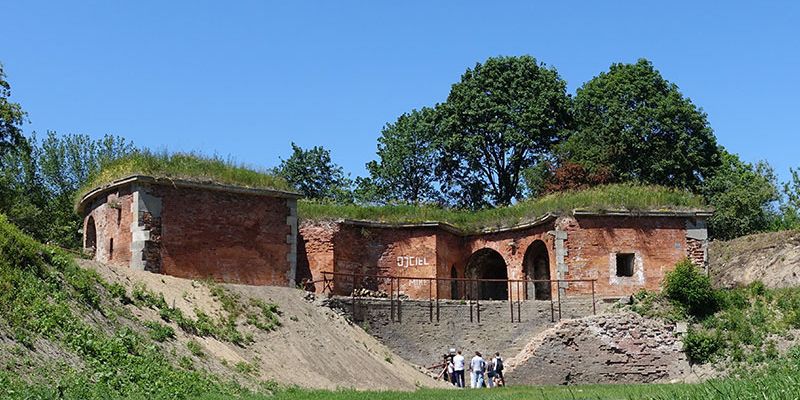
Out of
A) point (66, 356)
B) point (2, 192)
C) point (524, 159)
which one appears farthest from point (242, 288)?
point (524, 159)

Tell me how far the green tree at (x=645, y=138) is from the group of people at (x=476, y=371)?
17.8 metres

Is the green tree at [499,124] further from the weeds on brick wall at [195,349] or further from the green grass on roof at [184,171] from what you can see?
the weeds on brick wall at [195,349]

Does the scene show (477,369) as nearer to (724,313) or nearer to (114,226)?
(724,313)

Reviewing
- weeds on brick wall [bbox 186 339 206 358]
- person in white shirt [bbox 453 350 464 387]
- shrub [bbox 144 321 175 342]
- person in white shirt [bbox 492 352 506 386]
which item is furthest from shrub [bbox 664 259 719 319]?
shrub [bbox 144 321 175 342]

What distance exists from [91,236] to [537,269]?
1569 cm

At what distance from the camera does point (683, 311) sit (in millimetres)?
30250

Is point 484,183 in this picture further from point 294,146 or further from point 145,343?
point 145,343

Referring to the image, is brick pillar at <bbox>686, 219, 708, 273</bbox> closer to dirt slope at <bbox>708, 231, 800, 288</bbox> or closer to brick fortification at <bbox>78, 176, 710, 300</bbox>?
brick fortification at <bbox>78, 176, 710, 300</bbox>

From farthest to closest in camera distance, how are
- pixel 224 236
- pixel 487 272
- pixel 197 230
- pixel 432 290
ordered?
1. pixel 487 272
2. pixel 432 290
3. pixel 224 236
4. pixel 197 230

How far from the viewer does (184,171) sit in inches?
1129

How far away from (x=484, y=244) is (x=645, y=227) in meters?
6.13

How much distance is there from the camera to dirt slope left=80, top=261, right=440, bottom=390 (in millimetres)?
22797

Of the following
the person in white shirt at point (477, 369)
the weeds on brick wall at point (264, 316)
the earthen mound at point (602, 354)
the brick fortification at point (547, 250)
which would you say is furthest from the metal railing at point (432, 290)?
the weeds on brick wall at point (264, 316)

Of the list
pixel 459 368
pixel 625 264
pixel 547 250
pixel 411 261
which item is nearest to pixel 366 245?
pixel 411 261
